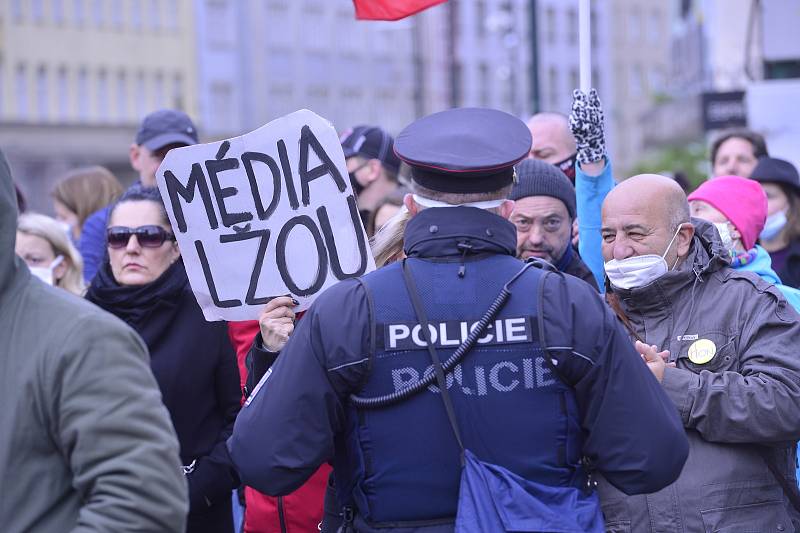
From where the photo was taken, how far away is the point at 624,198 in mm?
4555

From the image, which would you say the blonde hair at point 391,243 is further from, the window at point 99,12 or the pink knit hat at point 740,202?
the window at point 99,12

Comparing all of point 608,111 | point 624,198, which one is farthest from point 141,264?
point 608,111

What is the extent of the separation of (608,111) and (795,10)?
57473 mm

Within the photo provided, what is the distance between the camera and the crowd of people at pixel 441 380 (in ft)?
9.36

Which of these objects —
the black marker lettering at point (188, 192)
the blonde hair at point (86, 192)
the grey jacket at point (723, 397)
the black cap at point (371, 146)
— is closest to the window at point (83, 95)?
the blonde hair at point (86, 192)

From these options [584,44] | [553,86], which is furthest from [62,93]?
[584,44]

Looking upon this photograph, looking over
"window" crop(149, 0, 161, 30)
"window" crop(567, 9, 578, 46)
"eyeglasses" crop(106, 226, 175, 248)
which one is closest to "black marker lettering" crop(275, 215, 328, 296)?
"eyeglasses" crop(106, 226, 175, 248)

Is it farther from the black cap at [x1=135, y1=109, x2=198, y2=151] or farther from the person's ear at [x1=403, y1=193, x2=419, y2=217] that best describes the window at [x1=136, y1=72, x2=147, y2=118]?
the person's ear at [x1=403, y1=193, x2=419, y2=217]

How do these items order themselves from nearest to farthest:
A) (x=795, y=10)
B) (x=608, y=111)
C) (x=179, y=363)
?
1. (x=179, y=363)
2. (x=795, y=10)
3. (x=608, y=111)

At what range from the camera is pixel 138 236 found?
5.24 m

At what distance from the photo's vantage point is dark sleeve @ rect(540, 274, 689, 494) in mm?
3373

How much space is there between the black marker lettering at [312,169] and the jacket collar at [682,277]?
999 millimetres

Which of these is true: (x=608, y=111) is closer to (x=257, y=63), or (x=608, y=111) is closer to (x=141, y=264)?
(x=257, y=63)

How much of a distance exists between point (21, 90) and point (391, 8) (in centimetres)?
4706
